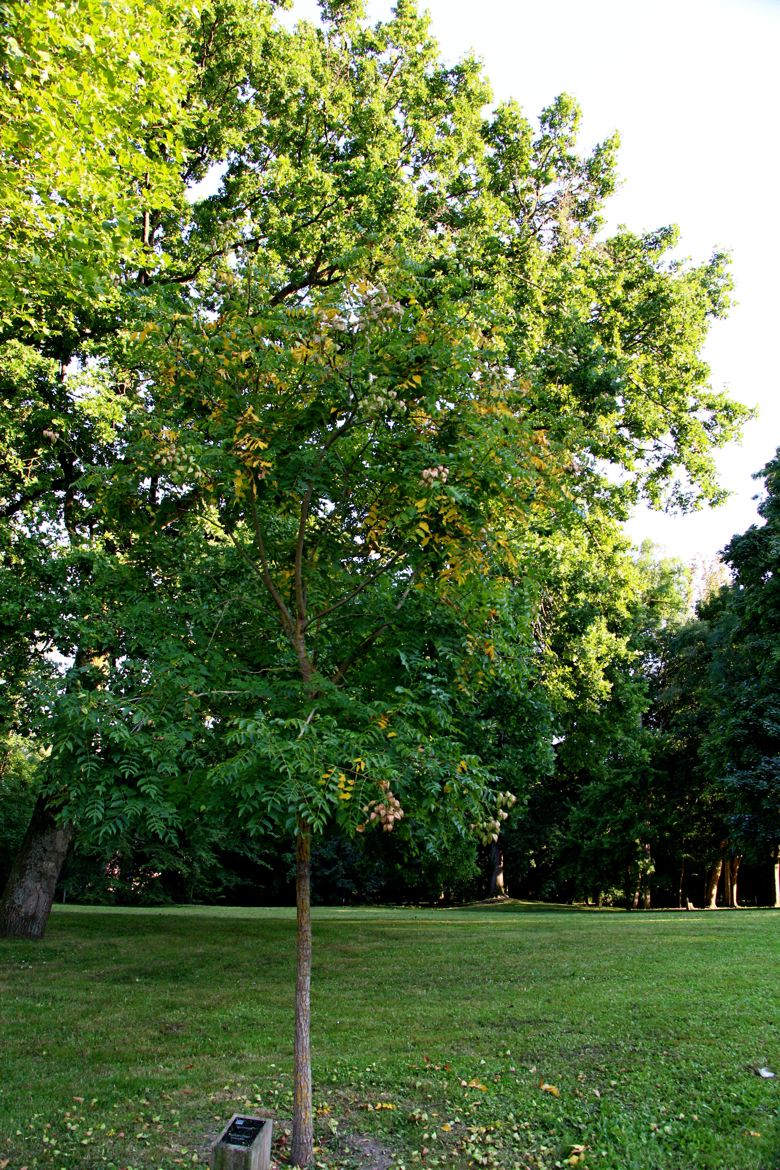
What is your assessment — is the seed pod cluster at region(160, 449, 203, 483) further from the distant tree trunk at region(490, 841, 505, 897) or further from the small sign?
the distant tree trunk at region(490, 841, 505, 897)

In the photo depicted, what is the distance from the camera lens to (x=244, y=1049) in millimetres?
7117

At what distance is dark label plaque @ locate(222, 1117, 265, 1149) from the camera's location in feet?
13.6

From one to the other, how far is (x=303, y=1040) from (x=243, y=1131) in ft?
2.45

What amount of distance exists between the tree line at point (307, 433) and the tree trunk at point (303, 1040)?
0.06 ft

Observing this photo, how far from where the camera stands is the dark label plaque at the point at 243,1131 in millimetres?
4148

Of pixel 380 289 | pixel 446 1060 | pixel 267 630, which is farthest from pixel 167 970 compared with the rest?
pixel 380 289

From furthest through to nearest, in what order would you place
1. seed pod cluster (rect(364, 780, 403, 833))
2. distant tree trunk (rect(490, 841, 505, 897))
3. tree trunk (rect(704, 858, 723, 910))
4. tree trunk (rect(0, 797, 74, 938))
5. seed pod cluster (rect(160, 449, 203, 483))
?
distant tree trunk (rect(490, 841, 505, 897)) < tree trunk (rect(704, 858, 723, 910)) < tree trunk (rect(0, 797, 74, 938)) < seed pod cluster (rect(160, 449, 203, 483)) < seed pod cluster (rect(364, 780, 403, 833))

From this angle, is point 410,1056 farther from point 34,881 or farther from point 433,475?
point 34,881

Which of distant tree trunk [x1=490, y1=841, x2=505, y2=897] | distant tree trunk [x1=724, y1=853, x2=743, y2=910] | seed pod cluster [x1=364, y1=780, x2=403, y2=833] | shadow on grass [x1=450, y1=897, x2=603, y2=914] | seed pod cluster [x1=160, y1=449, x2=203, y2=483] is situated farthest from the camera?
distant tree trunk [x1=490, y1=841, x2=505, y2=897]

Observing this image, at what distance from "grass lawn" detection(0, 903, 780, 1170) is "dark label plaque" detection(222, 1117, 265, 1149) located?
67cm

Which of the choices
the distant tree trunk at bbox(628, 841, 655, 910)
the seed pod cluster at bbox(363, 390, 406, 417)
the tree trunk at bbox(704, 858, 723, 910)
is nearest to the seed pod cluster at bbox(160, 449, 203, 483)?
the seed pod cluster at bbox(363, 390, 406, 417)

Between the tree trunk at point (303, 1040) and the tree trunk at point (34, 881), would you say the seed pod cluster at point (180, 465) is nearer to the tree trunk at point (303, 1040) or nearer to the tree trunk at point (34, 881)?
the tree trunk at point (303, 1040)

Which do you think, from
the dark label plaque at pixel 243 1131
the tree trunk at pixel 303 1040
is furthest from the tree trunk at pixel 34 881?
the dark label plaque at pixel 243 1131

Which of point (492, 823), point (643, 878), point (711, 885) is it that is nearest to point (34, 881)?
point (492, 823)
